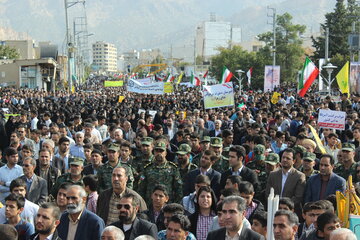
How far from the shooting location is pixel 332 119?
13.9m

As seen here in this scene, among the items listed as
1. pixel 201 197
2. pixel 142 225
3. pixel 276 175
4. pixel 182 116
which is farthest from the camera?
pixel 182 116

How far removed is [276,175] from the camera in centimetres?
863

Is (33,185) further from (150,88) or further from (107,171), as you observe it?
(150,88)

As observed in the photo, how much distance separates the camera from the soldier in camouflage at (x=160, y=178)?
8630 millimetres

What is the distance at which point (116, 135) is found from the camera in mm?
11945

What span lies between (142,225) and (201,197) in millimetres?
897

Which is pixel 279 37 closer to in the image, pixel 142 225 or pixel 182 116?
pixel 182 116

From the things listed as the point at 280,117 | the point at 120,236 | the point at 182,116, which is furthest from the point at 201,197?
the point at 182,116

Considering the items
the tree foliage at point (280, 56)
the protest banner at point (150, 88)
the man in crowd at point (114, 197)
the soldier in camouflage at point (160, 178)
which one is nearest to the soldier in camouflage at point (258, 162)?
the soldier in camouflage at point (160, 178)

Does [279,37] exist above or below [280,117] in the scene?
above

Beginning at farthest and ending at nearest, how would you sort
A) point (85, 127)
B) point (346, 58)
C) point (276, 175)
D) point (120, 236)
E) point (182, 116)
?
point (346, 58), point (182, 116), point (85, 127), point (276, 175), point (120, 236)

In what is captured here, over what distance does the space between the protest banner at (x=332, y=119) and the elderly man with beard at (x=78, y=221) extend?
8.46 metres

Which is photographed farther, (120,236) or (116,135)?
(116,135)

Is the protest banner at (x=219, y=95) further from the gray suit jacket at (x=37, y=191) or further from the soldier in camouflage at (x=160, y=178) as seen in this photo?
the gray suit jacket at (x=37, y=191)
